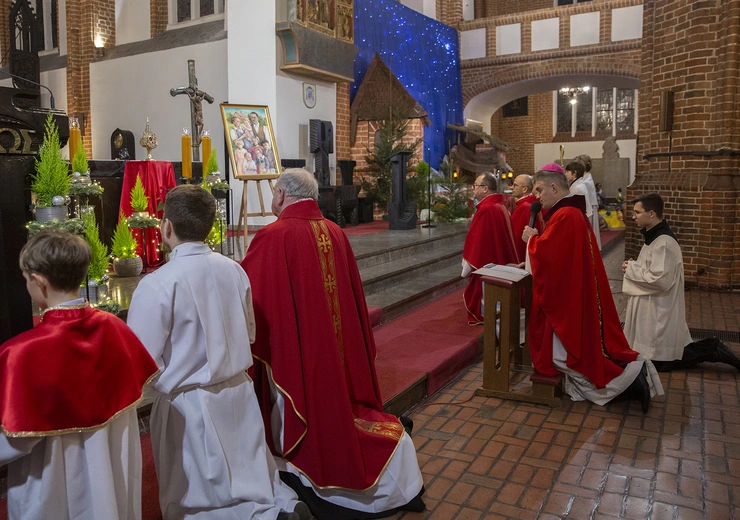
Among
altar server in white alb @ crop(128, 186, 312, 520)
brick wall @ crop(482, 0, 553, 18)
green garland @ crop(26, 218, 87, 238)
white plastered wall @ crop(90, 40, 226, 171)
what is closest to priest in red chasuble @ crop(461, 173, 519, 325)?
green garland @ crop(26, 218, 87, 238)

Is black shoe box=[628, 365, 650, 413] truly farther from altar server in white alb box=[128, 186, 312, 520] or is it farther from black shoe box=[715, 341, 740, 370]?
altar server in white alb box=[128, 186, 312, 520]

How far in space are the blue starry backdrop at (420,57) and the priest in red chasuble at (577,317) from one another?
7529 mm

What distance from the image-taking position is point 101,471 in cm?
200

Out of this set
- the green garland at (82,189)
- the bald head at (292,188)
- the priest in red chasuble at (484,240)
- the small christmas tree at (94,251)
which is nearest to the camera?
the bald head at (292,188)

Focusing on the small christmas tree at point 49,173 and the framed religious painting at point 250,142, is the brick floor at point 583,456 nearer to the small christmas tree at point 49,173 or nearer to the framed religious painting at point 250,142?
the small christmas tree at point 49,173

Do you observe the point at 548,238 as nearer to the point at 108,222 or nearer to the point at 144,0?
the point at 108,222

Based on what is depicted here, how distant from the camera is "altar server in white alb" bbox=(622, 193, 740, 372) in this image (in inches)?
201

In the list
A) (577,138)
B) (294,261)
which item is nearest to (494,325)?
(294,261)

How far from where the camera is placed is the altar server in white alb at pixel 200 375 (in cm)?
233

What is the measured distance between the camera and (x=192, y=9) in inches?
502

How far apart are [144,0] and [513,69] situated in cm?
924

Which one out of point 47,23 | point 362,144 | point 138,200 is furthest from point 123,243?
point 47,23

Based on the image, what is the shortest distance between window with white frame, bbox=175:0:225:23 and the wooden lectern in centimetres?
997

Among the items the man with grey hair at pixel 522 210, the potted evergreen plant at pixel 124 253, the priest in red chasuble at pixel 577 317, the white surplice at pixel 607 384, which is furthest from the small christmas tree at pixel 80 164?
the man with grey hair at pixel 522 210
